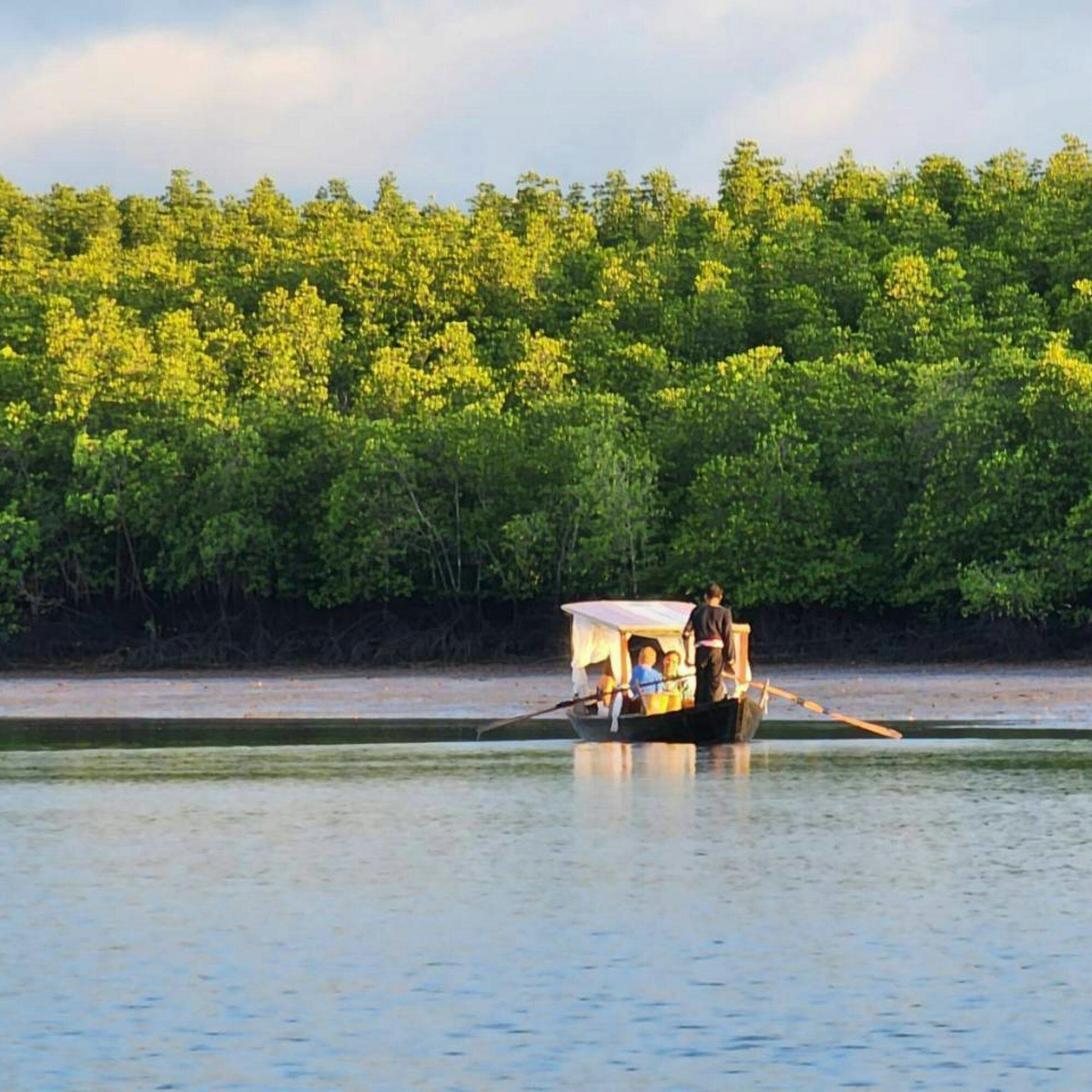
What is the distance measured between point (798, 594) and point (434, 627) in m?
9.43

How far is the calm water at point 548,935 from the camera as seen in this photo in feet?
33.2

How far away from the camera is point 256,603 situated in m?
60.6

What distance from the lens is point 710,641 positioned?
29.0 metres

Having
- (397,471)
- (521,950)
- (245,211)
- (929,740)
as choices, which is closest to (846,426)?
(397,471)

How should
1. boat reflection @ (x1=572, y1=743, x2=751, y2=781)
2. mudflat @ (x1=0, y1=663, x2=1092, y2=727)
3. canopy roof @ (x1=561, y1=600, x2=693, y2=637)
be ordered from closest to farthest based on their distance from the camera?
boat reflection @ (x1=572, y1=743, x2=751, y2=781)
canopy roof @ (x1=561, y1=600, x2=693, y2=637)
mudflat @ (x1=0, y1=663, x2=1092, y2=727)

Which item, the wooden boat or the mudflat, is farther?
the mudflat

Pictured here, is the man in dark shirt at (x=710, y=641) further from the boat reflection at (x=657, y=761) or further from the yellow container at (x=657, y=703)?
the yellow container at (x=657, y=703)

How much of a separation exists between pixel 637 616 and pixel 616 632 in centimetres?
45

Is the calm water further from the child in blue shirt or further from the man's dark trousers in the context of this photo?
the child in blue shirt

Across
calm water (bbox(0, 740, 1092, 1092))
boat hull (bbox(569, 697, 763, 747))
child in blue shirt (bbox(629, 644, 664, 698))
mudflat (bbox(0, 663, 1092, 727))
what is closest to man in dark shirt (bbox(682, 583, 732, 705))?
boat hull (bbox(569, 697, 763, 747))

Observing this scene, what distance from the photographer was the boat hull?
Result: 95.2 ft

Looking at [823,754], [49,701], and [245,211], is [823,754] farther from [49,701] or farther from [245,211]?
[245,211]

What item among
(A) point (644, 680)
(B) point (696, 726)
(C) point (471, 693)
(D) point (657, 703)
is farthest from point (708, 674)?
(C) point (471, 693)

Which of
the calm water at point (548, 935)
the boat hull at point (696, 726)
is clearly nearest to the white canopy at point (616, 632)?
the boat hull at point (696, 726)
